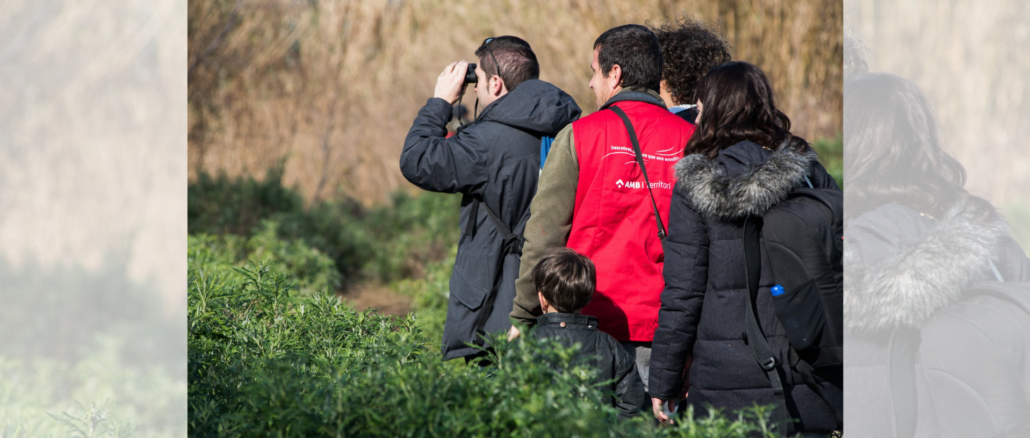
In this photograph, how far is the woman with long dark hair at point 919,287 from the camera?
194 centimetres

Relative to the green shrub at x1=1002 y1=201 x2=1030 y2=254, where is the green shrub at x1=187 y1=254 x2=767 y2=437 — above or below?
below

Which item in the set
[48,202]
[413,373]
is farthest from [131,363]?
[413,373]

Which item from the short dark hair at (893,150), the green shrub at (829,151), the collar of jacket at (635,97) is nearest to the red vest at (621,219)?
the collar of jacket at (635,97)

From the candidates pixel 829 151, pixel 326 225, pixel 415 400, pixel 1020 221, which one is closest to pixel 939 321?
pixel 1020 221

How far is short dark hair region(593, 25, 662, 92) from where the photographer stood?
2.83 m

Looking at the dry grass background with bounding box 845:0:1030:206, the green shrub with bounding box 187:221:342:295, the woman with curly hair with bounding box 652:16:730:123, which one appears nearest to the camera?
the dry grass background with bounding box 845:0:1030:206

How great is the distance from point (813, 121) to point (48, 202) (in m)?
9.94

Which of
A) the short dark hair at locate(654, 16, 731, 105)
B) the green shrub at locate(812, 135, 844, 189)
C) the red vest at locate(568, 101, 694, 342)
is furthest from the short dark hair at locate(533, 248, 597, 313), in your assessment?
the green shrub at locate(812, 135, 844, 189)

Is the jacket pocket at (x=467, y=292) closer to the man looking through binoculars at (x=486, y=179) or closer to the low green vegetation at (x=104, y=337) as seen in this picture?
the man looking through binoculars at (x=486, y=179)

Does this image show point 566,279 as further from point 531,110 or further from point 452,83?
point 452,83

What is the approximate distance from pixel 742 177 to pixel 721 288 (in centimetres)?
33

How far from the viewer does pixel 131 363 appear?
7.23ft

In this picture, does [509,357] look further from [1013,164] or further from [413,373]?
[1013,164]

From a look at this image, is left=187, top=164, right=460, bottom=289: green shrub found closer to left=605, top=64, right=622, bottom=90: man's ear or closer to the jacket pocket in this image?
the jacket pocket
